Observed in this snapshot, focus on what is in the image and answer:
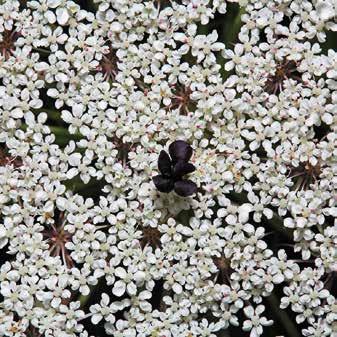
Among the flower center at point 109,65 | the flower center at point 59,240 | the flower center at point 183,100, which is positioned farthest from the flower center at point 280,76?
the flower center at point 59,240

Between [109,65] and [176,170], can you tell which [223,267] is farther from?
[109,65]

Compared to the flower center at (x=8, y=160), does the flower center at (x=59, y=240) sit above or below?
below

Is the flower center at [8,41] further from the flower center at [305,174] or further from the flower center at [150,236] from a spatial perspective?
the flower center at [305,174]

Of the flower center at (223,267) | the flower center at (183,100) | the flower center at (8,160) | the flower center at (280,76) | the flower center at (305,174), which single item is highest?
the flower center at (280,76)

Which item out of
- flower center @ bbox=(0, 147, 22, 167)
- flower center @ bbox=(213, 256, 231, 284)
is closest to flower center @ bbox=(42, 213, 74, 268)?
flower center @ bbox=(0, 147, 22, 167)

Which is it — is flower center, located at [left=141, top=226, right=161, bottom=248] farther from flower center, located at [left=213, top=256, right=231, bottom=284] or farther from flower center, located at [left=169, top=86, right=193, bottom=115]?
flower center, located at [left=169, top=86, right=193, bottom=115]

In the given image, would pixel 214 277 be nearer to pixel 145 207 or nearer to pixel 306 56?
pixel 145 207

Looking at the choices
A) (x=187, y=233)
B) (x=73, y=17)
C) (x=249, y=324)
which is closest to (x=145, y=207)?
(x=187, y=233)

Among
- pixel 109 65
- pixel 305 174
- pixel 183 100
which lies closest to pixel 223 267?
pixel 305 174
